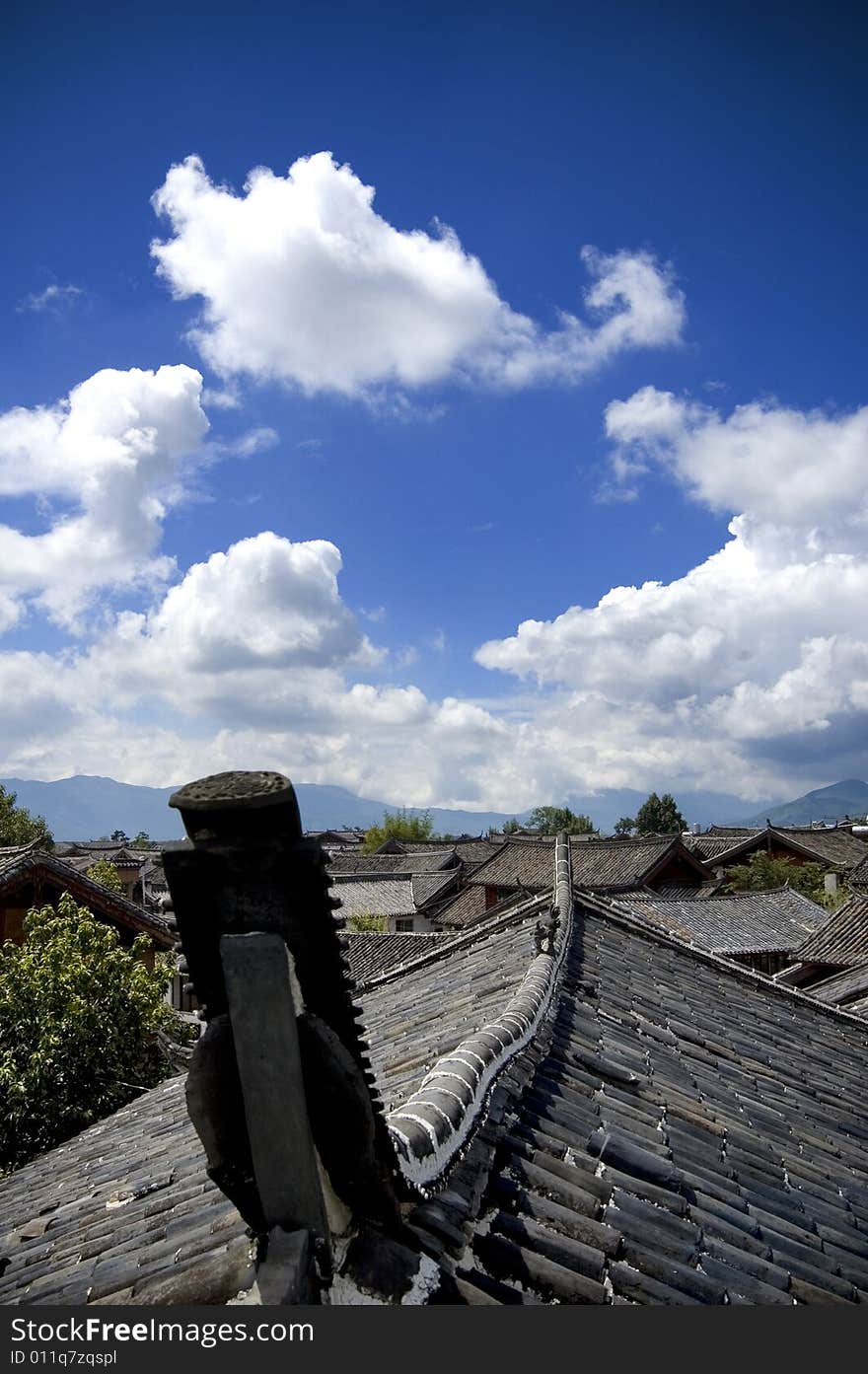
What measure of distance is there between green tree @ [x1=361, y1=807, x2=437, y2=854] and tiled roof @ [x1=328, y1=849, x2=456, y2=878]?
2134 cm

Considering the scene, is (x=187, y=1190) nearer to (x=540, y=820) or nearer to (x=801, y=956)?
(x=801, y=956)

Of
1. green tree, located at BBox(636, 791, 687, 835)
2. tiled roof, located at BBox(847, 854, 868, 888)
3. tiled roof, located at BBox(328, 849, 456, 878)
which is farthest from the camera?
green tree, located at BBox(636, 791, 687, 835)

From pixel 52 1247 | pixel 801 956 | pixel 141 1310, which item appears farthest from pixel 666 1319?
pixel 801 956

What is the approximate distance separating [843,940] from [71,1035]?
23.1 meters

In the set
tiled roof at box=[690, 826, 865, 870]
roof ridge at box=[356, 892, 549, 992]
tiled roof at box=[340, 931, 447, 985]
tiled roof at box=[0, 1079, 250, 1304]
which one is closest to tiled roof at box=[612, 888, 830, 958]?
tiled roof at box=[340, 931, 447, 985]

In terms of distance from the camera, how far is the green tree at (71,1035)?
40.0ft

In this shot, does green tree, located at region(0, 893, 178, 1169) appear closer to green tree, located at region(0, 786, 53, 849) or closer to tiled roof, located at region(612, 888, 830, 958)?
tiled roof, located at region(612, 888, 830, 958)

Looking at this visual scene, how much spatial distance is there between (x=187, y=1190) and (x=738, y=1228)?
2.89m

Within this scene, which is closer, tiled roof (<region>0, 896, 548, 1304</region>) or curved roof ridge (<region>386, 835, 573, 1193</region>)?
curved roof ridge (<region>386, 835, 573, 1193</region>)

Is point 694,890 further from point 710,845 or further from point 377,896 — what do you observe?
point 710,845

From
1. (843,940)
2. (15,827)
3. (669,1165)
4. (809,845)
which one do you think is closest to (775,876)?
(809,845)

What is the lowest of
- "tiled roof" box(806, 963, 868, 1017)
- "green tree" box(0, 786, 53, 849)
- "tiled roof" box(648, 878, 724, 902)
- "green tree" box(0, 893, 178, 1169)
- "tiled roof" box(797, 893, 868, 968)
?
"tiled roof" box(648, 878, 724, 902)

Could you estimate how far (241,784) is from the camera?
2314 millimetres

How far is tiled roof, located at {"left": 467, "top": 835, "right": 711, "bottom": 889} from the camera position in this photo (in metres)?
47.7
